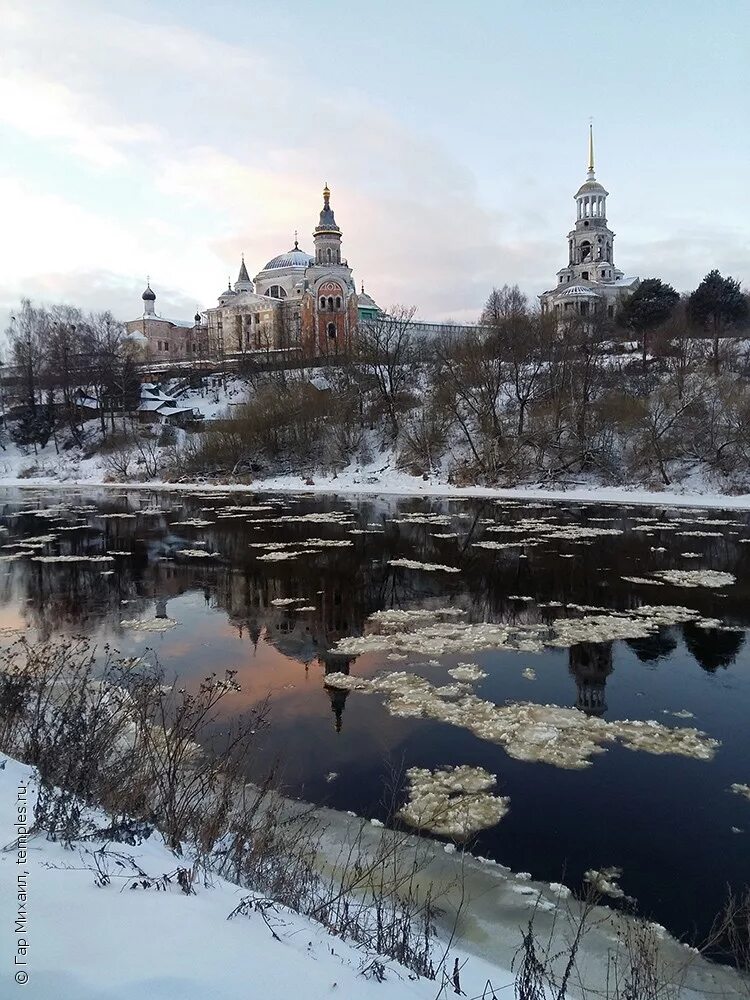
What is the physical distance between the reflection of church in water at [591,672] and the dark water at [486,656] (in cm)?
4

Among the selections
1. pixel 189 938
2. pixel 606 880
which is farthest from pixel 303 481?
pixel 189 938

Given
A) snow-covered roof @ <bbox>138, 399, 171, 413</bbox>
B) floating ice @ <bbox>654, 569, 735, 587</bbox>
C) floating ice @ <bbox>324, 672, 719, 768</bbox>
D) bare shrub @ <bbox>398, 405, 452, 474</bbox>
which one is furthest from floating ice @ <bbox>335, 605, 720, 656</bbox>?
snow-covered roof @ <bbox>138, 399, 171, 413</bbox>

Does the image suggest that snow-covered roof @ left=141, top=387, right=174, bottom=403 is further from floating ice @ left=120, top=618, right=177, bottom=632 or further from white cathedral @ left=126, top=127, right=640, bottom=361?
Answer: floating ice @ left=120, top=618, right=177, bottom=632

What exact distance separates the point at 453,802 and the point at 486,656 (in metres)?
4.69

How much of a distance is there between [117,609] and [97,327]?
264 ft

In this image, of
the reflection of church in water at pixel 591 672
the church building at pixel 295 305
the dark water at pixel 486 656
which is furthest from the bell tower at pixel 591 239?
the reflection of church in water at pixel 591 672

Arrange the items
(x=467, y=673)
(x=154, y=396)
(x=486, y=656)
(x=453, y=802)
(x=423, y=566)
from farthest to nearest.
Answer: (x=154, y=396)
(x=423, y=566)
(x=486, y=656)
(x=467, y=673)
(x=453, y=802)

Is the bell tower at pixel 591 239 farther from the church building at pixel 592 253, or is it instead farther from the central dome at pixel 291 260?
the central dome at pixel 291 260

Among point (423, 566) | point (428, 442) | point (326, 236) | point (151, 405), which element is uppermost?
point (326, 236)

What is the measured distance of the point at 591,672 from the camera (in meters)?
10.6

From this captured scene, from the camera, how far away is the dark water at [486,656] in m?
6.26

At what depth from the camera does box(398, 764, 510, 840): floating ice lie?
644 cm

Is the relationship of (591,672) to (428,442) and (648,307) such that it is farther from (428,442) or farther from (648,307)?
(648,307)

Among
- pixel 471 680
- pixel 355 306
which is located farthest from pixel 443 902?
pixel 355 306
